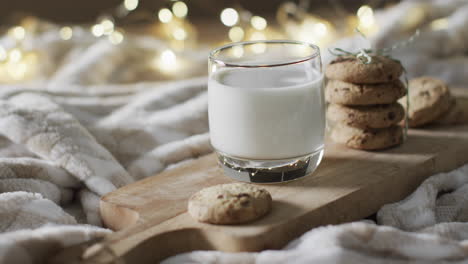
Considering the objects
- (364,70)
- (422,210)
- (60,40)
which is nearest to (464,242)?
(422,210)

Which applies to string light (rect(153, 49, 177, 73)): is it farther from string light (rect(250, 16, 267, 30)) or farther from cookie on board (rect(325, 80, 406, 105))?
cookie on board (rect(325, 80, 406, 105))

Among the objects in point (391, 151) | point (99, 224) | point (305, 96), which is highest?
point (305, 96)

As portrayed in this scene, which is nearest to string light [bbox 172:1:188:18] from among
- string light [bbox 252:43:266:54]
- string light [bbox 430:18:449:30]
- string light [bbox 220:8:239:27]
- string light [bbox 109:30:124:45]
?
string light [bbox 220:8:239:27]

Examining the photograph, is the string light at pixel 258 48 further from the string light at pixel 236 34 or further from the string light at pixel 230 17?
the string light at pixel 230 17

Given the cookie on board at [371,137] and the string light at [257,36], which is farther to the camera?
the string light at [257,36]

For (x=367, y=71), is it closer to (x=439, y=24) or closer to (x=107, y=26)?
(x=439, y=24)

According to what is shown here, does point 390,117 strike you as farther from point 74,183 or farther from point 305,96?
point 74,183

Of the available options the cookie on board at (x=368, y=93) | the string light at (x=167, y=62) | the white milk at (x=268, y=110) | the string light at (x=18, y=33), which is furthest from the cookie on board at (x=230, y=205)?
the string light at (x=18, y=33)

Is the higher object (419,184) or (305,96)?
(305,96)
